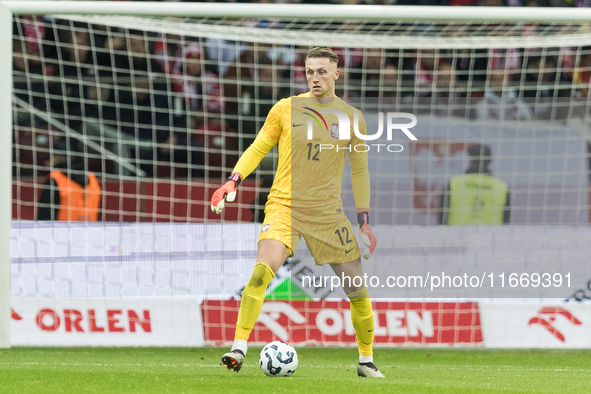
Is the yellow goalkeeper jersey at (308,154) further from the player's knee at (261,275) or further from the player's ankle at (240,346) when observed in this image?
the player's ankle at (240,346)

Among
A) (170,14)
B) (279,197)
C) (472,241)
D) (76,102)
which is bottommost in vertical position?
(472,241)

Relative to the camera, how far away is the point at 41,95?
9.86 metres

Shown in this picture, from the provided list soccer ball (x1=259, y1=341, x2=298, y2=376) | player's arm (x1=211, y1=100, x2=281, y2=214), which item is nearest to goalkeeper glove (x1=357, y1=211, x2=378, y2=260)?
player's arm (x1=211, y1=100, x2=281, y2=214)

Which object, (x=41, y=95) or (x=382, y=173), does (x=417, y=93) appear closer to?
(x=382, y=173)

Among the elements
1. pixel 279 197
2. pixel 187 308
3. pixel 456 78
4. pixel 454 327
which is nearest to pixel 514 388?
pixel 279 197

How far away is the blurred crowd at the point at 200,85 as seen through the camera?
32.1 feet

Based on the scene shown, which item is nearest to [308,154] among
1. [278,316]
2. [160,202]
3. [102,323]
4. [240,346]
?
[240,346]

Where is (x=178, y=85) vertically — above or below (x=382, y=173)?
above

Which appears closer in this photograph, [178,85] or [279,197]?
[279,197]

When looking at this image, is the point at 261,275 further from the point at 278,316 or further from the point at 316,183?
the point at 278,316

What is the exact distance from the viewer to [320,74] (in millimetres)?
5582

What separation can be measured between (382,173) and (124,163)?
2.99m

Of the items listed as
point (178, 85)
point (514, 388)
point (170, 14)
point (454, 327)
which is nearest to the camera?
point (514, 388)

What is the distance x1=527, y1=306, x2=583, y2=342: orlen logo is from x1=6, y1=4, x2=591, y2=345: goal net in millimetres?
205
